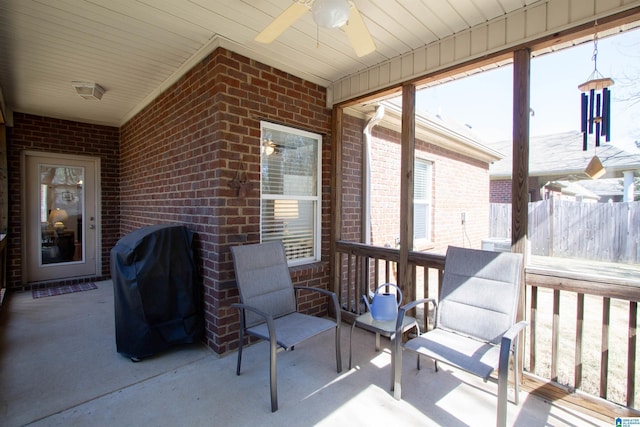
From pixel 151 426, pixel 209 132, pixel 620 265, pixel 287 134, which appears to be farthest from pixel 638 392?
pixel 209 132

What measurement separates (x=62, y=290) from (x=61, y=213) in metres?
1.29

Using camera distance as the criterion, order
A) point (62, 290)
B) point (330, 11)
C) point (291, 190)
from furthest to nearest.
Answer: point (62, 290)
point (291, 190)
point (330, 11)

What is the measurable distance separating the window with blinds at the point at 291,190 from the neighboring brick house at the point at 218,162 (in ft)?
0.36

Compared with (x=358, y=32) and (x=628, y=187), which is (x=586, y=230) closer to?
(x=628, y=187)

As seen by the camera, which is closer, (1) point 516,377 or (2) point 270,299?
(1) point 516,377

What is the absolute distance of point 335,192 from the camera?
146 inches

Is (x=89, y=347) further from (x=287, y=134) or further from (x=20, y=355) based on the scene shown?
(x=287, y=134)

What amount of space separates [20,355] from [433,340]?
3.52 m

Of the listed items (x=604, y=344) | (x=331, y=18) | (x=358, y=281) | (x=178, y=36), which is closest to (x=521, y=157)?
(x=604, y=344)

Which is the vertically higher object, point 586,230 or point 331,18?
point 331,18

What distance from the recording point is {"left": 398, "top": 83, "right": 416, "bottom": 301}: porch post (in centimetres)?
296

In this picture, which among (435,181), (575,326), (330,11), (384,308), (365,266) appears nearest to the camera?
(330,11)

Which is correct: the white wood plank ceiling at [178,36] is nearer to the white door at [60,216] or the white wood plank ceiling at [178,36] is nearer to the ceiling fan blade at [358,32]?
the ceiling fan blade at [358,32]

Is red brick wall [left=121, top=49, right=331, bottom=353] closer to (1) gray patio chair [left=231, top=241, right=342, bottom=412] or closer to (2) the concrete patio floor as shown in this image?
(1) gray patio chair [left=231, top=241, right=342, bottom=412]
